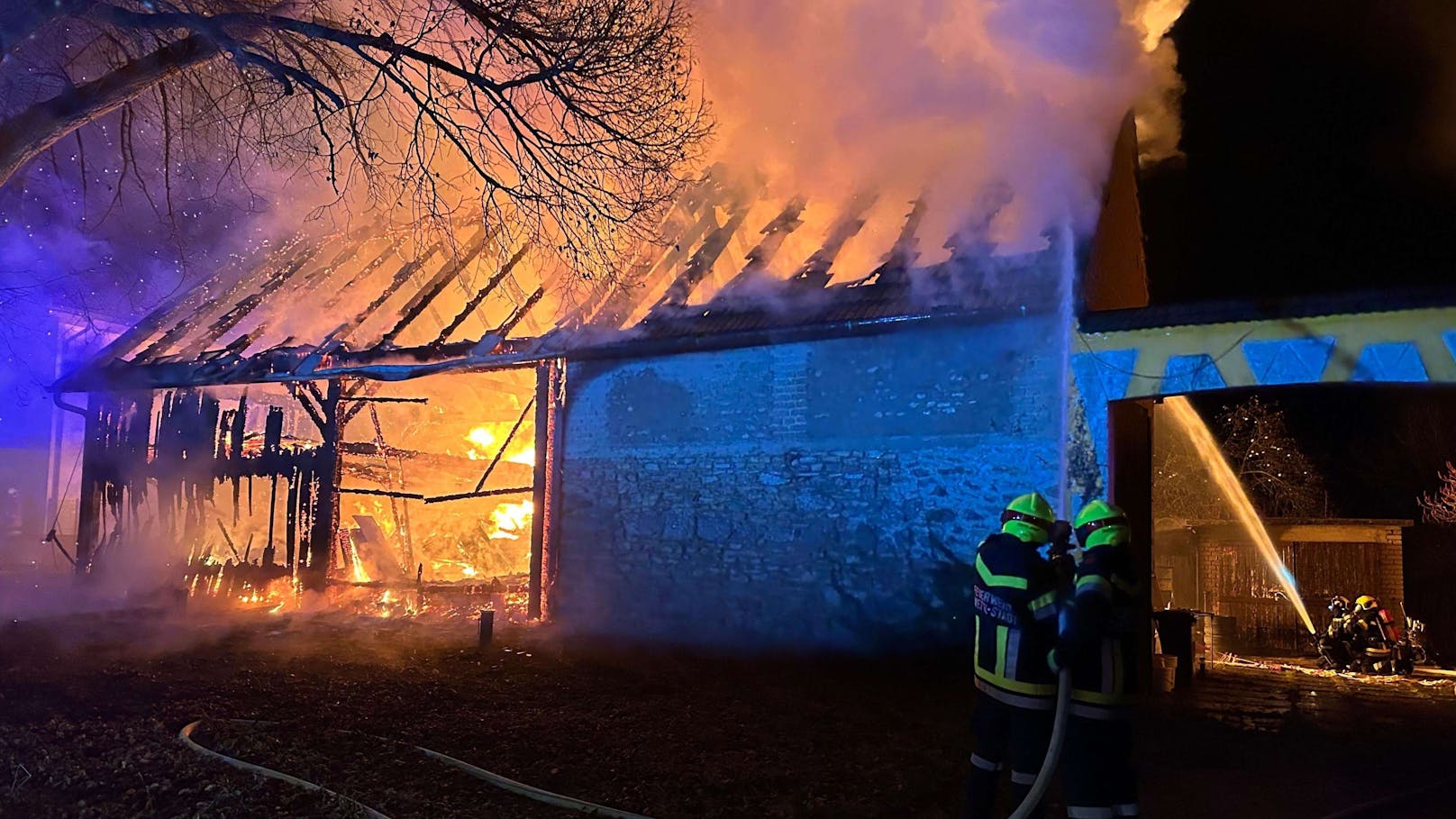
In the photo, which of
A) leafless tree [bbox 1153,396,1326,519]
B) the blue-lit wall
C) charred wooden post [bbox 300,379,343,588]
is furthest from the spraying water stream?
charred wooden post [bbox 300,379,343,588]

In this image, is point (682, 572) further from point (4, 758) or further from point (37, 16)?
point (37, 16)

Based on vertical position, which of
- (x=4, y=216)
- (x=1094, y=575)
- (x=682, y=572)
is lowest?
(x=682, y=572)

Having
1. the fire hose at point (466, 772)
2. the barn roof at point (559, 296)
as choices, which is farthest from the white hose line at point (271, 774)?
the barn roof at point (559, 296)

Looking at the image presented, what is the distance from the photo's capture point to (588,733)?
5996 millimetres

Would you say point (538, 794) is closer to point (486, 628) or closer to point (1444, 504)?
point (486, 628)

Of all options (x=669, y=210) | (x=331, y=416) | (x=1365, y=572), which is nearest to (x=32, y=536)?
(x=331, y=416)

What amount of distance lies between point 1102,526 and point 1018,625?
0.66 meters

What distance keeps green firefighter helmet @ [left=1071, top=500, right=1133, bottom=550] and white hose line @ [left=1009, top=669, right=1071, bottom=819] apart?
26.7 inches

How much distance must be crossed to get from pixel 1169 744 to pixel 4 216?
880 inches

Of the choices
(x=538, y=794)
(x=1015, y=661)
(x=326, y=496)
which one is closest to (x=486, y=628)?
(x=326, y=496)

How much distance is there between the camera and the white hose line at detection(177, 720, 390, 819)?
13.7 ft

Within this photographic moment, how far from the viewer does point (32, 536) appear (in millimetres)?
19984

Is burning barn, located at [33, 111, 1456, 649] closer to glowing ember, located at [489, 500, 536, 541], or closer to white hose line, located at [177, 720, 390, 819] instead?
glowing ember, located at [489, 500, 536, 541]

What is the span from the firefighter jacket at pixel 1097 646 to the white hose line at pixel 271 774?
341cm
